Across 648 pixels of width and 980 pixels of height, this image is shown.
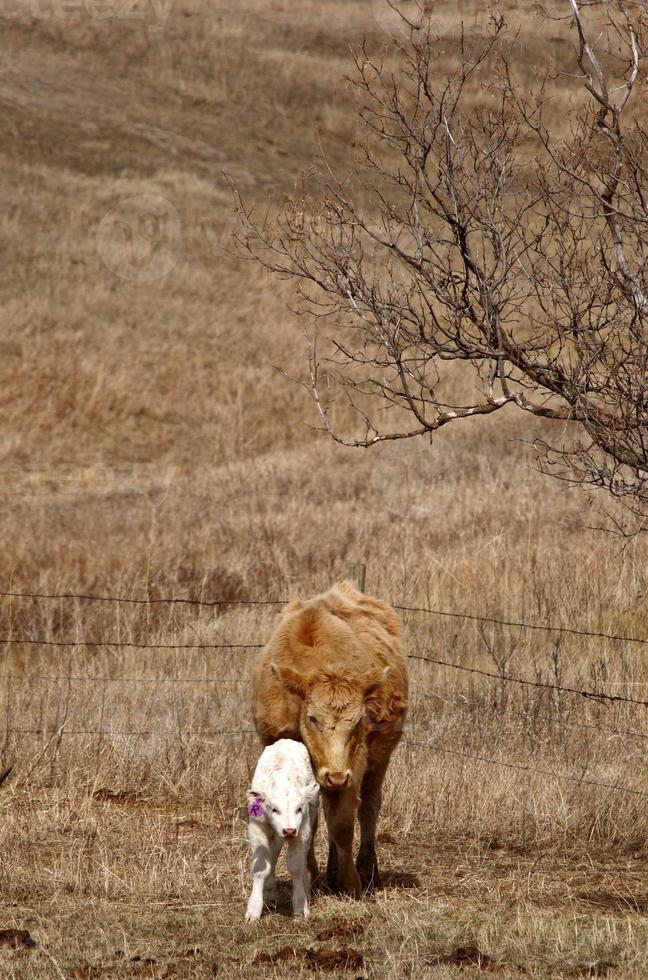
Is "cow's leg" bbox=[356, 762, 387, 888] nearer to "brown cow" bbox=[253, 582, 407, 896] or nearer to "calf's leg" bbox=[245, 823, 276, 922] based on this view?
"brown cow" bbox=[253, 582, 407, 896]

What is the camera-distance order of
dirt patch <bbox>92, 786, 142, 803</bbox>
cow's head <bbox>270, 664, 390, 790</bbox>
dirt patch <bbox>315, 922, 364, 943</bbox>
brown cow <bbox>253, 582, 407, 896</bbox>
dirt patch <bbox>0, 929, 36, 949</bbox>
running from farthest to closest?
1. dirt patch <bbox>92, 786, 142, 803</bbox>
2. brown cow <bbox>253, 582, 407, 896</bbox>
3. cow's head <bbox>270, 664, 390, 790</bbox>
4. dirt patch <bbox>315, 922, 364, 943</bbox>
5. dirt patch <bbox>0, 929, 36, 949</bbox>

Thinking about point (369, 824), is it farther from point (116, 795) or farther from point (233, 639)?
point (233, 639)

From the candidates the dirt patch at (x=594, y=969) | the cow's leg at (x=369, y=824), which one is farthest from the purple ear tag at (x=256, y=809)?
the dirt patch at (x=594, y=969)

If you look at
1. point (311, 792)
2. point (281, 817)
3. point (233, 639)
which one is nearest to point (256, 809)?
point (281, 817)

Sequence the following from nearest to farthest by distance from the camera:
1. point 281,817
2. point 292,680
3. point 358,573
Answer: point 281,817 → point 292,680 → point 358,573

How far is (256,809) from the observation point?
616cm

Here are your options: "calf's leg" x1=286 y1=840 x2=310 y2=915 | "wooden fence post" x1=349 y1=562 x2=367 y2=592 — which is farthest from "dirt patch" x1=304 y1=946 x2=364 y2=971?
"wooden fence post" x1=349 y1=562 x2=367 y2=592

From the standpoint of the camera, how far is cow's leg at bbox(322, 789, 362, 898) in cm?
654

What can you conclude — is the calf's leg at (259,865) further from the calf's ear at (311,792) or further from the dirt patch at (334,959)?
the dirt patch at (334,959)

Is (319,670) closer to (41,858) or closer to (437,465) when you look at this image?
(41,858)

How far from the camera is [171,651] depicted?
12273 mm

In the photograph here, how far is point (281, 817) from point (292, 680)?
783 mm

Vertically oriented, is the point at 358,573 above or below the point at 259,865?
above

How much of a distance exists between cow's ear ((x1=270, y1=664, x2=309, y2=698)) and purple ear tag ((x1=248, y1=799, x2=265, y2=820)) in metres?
0.65
